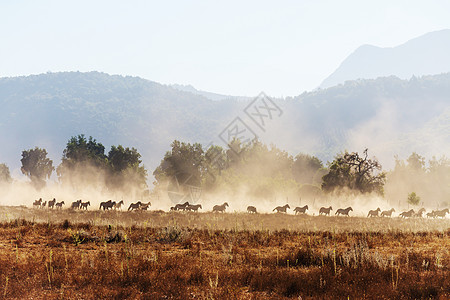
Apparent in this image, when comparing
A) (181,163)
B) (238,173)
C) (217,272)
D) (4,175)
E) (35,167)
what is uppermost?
(35,167)

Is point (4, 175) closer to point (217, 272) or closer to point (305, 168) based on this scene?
point (305, 168)

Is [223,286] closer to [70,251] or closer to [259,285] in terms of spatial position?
[259,285]

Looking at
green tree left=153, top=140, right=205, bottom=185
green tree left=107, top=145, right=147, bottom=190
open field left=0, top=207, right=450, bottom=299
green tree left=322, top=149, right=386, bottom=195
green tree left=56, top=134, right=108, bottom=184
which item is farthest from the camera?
green tree left=56, top=134, right=108, bottom=184

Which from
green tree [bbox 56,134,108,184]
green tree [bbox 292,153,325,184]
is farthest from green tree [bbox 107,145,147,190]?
green tree [bbox 292,153,325,184]

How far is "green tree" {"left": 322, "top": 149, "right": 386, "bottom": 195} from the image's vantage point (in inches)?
2852

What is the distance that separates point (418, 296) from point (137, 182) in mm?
100565

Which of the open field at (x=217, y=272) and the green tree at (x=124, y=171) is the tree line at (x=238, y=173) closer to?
the green tree at (x=124, y=171)

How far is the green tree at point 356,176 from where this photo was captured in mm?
72438

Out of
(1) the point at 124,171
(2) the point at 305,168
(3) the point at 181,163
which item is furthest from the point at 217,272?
(2) the point at 305,168

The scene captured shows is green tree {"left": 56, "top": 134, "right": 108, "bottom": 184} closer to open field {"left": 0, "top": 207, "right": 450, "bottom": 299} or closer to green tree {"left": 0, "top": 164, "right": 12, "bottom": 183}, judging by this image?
green tree {"left": 0, "top": 164, "right": 12, "bottom": 183}

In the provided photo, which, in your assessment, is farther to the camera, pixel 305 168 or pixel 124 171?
pixel 305 168

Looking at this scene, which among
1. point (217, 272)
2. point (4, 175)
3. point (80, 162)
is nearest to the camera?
point (217, 272)

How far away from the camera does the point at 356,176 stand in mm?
73375

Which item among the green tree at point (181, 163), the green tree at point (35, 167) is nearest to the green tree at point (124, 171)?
the green tree at point (181, 163)
